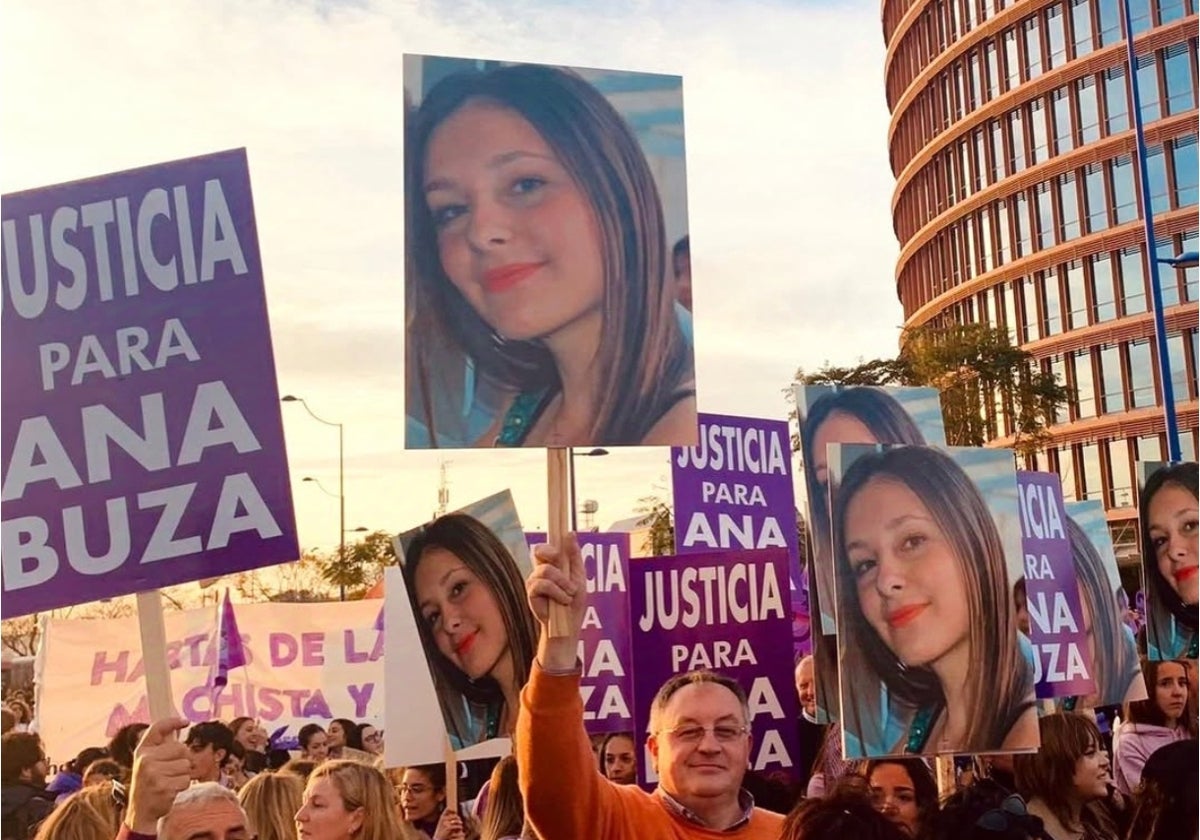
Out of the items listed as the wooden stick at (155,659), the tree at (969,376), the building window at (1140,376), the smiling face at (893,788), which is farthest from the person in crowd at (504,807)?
the building window at (1140,376)

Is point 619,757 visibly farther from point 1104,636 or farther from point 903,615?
point 1104,636

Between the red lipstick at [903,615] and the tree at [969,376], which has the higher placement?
the tree at [969,376]

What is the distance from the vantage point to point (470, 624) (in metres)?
7.24

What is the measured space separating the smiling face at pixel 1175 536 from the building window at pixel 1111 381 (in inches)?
1468

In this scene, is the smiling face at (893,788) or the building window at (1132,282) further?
the building window at (1132,282)

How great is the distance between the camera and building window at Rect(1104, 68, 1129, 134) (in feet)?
149

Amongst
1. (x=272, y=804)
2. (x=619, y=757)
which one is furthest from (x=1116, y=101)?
(x=272, y=804)

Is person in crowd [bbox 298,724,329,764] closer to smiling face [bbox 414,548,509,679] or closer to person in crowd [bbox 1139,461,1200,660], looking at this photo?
smiling face [bbox 414,548,509,679]

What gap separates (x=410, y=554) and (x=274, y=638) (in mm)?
5697

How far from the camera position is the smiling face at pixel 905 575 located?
6559mm

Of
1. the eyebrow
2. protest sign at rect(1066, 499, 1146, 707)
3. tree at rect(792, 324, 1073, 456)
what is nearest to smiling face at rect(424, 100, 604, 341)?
the eyebrow

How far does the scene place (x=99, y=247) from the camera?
465cm

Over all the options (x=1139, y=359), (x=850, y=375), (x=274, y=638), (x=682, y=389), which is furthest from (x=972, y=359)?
(x=682, y=389)

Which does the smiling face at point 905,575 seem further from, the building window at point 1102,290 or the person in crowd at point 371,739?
the building window at point 1102,290
